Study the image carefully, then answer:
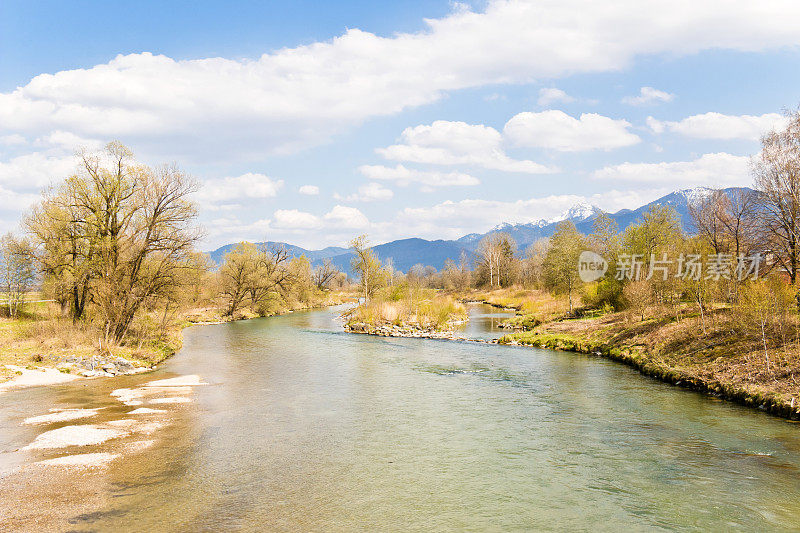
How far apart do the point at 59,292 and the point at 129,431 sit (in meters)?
28.4

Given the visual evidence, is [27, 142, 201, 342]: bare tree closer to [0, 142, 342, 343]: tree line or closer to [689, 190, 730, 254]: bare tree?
[0, 142, 342, 343]: tree line

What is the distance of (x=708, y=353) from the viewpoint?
22594 mm

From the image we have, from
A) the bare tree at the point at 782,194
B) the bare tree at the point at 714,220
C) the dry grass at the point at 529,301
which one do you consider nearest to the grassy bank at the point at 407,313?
the dry grass at the point at 529,301

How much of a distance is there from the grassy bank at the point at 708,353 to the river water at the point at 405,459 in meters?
1.21

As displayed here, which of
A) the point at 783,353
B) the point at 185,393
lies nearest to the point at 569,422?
the point at 783,353

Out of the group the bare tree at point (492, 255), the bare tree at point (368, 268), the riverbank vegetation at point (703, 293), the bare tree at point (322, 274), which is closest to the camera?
the riverbank vegetation at point (703, 293)

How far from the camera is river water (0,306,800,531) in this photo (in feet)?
31.4

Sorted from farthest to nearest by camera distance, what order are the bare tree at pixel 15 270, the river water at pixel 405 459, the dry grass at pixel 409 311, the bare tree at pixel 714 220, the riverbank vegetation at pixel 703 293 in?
the dry grass at pixel 409 311, the bare tree at pixel 15 270, the bare tree at pixel 714 220, the riverbank vegetation at pixel 703 293, the river water at pixel 405 459

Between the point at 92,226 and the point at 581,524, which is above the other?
the point at 92,226

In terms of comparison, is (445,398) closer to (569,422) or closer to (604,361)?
(569,422)

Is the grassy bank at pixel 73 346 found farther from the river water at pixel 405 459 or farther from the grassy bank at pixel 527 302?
the grassy bank at pixel 527 302

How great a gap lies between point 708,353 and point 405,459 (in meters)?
18.3

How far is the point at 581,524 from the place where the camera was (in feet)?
30.7

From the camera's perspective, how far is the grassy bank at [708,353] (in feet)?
57.9
